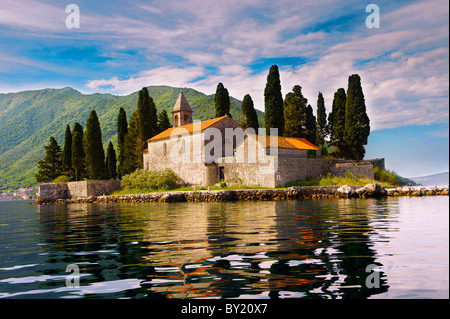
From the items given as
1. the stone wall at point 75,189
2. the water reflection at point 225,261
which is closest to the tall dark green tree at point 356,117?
the stone wall at point 75,189

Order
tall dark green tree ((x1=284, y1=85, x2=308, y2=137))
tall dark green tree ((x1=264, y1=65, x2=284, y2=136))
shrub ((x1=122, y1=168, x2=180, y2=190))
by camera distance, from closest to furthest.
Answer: shrub ((x1=122, y1=168, x2=180, y2=190)) → tall dark green tree ((x1=264, y1=65, x2=284, y2=136)) → tall dark green tree ((x1=284, y1=85, x2=308, y2=137))

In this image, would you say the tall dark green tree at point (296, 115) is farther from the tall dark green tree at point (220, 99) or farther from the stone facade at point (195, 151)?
the tall dark green tree at point (220, 99)

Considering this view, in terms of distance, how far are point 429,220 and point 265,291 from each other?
10.3 m

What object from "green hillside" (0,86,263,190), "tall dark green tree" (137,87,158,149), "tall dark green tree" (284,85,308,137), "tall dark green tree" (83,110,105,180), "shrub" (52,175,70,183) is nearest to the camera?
"tall dark green tree" (284,85,308,137)

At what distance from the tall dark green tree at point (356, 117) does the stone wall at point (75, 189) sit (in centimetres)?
2964

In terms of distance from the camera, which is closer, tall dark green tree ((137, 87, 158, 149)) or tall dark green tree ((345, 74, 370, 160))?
tall dark green tree ((345, 74, 370, 160))

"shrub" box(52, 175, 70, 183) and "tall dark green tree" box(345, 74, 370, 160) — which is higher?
"tall dark green tree" box(345, 74, 370, 160)

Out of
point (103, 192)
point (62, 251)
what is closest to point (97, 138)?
point (103, 192)

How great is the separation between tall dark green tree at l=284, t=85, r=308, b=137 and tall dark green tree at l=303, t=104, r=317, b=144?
51 cm

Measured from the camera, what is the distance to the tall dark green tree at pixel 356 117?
41.0 m

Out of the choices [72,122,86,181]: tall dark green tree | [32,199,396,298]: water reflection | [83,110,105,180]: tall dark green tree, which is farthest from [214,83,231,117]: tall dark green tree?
[32,199,396,298]: water reflection

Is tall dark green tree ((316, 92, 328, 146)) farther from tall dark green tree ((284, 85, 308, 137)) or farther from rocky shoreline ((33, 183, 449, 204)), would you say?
rocky shoreline ((33, 183, 449, 204))

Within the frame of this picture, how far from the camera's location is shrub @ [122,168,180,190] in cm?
4375

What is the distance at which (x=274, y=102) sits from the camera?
44375 mm
